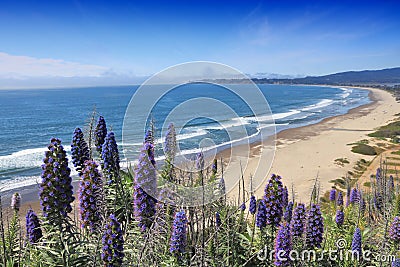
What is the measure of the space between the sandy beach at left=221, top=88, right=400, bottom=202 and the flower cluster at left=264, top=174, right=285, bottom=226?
504 inches

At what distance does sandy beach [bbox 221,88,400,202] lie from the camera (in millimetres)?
30047

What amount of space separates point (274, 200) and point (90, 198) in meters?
2.94

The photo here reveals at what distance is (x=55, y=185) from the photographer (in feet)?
11.6

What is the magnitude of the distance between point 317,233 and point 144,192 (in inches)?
119

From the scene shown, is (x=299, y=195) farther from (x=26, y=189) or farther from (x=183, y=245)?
(x=183, y=245)

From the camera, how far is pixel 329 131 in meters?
56.5

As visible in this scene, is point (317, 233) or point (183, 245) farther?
point (317, 233)

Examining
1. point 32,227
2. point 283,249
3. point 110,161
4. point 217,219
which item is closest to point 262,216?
point 217,219

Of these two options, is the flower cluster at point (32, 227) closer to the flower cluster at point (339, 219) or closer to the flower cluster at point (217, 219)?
the flower cluster at point (217, 219)

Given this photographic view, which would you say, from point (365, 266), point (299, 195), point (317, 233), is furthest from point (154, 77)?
point (299, 195)

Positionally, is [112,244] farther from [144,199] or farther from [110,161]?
[110,161]

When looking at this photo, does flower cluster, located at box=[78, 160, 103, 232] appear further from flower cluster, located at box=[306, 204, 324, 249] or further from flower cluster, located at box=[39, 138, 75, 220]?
flower cluster, located at box=[306, 204, 324, 249]

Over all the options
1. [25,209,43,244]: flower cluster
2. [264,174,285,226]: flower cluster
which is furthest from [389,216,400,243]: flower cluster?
[25,209,43,244]: flower cluster

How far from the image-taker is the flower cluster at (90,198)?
3.81 m
